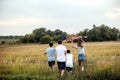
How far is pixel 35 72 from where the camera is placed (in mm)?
12242

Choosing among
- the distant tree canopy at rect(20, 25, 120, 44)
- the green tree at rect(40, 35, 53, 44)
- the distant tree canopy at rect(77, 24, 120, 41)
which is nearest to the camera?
the green tree at rect(40, 35, 53, 44)

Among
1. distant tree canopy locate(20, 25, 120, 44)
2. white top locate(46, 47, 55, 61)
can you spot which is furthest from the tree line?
white top locate(46, 47, 55, 61)

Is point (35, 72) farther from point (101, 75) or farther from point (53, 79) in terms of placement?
point (101, 75)

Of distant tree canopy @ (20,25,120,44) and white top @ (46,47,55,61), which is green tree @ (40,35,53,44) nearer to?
distant tree canopy @ (20,25,120,44)

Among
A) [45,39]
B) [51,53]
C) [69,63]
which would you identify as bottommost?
[69,63]

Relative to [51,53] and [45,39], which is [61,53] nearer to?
[51,53]

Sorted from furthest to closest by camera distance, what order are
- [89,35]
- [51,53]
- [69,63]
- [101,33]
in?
[101,33], [89,35], [51,53], [69,63]

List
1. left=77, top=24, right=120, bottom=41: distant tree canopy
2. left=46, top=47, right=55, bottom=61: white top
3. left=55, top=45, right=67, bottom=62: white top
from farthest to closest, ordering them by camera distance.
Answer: left=77, top=24, right=120, bottom=41: distant tree canopy
left=46, top=47, right=55, bottom=61: white top
left=55, top=45, right=67, bottom=62: white top

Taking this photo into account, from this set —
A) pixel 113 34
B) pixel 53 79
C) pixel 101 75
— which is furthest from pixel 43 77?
pixel 113 34

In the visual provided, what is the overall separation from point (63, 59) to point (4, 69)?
9.67ft

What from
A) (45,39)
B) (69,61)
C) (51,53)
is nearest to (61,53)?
(69,61)

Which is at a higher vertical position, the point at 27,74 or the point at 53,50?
the point at 53,50

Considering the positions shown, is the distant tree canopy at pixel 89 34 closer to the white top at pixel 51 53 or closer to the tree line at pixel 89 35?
the tree line at pixel 89 35

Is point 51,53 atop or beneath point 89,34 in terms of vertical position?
beneath
